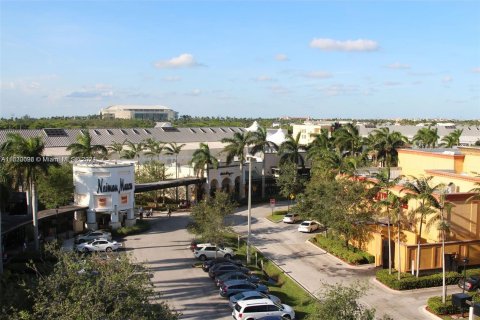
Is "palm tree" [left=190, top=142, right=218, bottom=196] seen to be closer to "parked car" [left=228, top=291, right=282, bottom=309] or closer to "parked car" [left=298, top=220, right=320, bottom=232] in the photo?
"parked car" [left=298, top=220, right=320, bottom=232]

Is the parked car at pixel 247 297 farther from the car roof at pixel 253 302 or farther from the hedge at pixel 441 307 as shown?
the hedge at pixel 441 307

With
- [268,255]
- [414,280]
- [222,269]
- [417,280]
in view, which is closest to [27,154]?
[222,269]

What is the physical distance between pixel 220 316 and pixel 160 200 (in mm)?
37132

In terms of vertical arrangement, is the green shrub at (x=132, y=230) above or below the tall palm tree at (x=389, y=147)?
below

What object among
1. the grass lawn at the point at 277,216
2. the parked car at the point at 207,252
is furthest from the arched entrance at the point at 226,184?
the parked car at the point at 207,252

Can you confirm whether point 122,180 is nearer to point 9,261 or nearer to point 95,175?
point 95,175

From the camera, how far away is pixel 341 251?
38000 mm

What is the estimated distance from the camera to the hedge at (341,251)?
119 feet

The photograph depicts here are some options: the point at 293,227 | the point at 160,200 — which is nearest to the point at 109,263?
the point at 293,227

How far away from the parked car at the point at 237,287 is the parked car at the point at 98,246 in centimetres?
1346

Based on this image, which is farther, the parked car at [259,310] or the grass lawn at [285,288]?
the grass lawn at [285,288]

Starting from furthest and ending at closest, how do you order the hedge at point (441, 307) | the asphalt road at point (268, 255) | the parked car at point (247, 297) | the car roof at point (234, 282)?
the car roof at point (234, 282), the asphalt road at point (268, 255), the hedge at point (441, 307), the parked car at point (247, 297)

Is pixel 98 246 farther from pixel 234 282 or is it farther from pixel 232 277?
pixel 234 282

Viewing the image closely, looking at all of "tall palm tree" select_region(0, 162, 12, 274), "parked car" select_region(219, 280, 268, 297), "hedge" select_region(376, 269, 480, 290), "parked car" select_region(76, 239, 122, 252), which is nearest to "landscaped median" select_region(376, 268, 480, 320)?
"hedge" select_region(376, 269, 480, 290)
